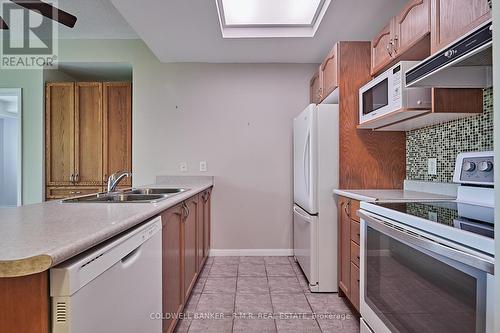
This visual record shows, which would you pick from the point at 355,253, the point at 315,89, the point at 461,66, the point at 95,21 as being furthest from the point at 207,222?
the point at 461,66

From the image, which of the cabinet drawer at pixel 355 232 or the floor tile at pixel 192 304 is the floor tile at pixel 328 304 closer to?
the cabinet drawer at pixel 355 232

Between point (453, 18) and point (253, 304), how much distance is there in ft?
7.07

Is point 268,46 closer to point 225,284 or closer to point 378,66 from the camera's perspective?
point 378,66

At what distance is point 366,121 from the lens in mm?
2188

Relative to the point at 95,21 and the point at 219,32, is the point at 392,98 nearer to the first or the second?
the point at 219,32

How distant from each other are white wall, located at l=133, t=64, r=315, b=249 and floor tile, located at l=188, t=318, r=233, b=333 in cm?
151

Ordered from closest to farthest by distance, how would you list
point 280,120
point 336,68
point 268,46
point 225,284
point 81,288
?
point 81,288 < point 336,68 < point 225,284 < point 268,46 < point 280,120

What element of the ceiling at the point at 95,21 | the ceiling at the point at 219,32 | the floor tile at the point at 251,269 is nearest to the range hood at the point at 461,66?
the ceiling at the point at 219,32

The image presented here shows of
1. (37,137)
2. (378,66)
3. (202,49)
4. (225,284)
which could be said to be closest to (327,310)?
(225,284)

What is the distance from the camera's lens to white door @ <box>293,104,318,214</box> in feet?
7.97

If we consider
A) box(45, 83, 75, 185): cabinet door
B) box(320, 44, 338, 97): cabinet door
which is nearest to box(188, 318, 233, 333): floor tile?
box(320, 44, 338, 97): cabinet door

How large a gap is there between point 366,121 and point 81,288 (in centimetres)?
202

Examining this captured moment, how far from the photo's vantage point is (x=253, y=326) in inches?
76.8

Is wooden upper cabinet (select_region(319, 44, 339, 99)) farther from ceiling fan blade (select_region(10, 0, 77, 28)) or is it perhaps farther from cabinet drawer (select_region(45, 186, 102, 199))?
cabinet drawer (select_region(45, 186, 102, 199))
